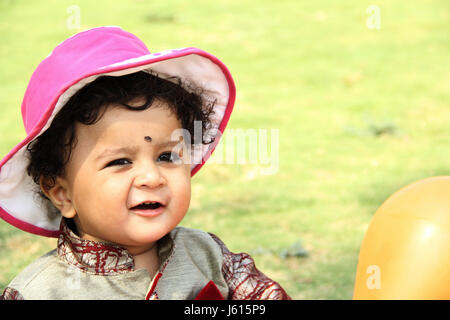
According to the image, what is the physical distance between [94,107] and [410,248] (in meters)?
0.71

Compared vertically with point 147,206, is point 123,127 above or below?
above

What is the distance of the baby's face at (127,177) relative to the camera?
1384 millimetres

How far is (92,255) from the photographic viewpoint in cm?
145

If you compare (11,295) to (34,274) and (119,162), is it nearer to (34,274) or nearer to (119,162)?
(34,274)

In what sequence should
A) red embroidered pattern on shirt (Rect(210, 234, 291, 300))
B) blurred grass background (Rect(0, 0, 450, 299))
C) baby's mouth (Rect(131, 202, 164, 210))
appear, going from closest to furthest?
baby's mouth (Rect(131, 202, 164, 210)) < red embroidered pattern on shirt (Rect(210, 234, 291, 300)) < blurred grass background (Rect(0, 0, 450, 299))

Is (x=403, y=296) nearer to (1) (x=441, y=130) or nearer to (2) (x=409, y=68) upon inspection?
(1) (x=441, y=130)

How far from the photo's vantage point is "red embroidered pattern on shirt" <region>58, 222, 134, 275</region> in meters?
1.45

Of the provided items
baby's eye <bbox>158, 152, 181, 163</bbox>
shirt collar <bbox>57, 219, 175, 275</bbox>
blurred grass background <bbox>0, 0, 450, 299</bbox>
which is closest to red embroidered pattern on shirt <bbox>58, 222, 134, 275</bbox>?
shirt collar <bbox>57, 219, 175, 275</bbox>

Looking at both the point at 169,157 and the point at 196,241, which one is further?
the point at 196,241

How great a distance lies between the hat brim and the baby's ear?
0.17 ft

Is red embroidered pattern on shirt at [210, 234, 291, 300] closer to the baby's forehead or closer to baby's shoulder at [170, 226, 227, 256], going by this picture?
baby's shoulder at [170, 226, 227, 256]

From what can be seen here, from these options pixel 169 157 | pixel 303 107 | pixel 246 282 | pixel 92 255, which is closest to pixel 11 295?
pixel 92 255

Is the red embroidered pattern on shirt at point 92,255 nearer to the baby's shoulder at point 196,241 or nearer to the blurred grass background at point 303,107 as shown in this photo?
the baby's shoulder at point 196,241
